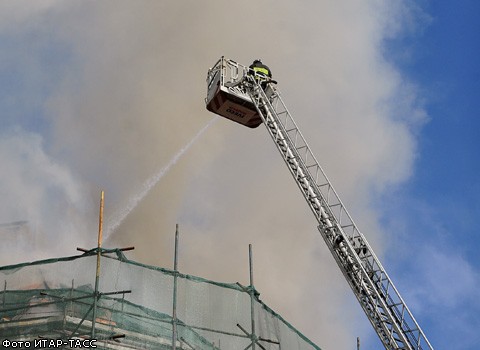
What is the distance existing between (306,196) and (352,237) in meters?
2.51

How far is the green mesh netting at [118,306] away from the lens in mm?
19422

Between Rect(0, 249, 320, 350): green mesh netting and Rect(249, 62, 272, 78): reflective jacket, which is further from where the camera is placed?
Rect(249, 62, 272, 78): reflective jacket

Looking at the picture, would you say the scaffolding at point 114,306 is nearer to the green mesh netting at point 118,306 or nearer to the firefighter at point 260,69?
the green mesh netting at point 118,306

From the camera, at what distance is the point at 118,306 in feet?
67.5

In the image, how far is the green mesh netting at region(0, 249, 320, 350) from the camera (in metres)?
19.4

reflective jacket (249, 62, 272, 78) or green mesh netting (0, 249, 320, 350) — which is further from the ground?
reflective jacket (249, 62, 272, 78)

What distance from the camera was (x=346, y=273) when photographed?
25.9 metres

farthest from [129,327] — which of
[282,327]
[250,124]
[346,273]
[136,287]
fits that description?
[250,124]

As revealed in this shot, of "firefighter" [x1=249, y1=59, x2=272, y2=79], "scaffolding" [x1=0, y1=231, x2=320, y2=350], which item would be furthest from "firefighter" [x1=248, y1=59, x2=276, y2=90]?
"scaffolding" [x1=0, y1=231, x2=320, y2=350]

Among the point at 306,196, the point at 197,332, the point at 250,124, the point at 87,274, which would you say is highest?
the point at 250,124

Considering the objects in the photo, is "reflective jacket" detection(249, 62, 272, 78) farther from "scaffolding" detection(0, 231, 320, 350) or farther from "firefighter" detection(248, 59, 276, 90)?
"scaffolding" detection(0, 231, 320, 350)

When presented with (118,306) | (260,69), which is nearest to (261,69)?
(260,69)

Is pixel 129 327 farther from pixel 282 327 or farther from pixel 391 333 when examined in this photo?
pixel 391 333

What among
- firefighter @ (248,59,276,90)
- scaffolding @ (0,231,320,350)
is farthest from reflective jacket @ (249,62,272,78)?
scaffolding @ (0,231,320,350)
